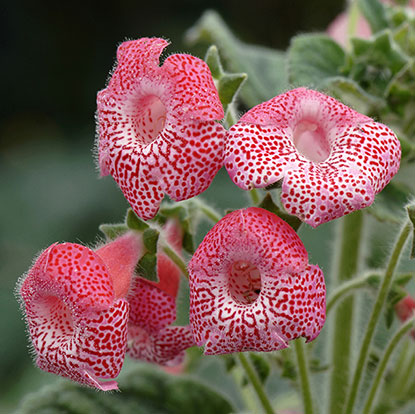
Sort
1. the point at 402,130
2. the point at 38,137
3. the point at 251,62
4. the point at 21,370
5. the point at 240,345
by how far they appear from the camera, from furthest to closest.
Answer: the point at 38,137 → the point at 21,370 → the point at 251,62 → the point at 402,130 → the point at 240,345

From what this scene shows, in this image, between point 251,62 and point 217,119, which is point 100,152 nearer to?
point 217,119

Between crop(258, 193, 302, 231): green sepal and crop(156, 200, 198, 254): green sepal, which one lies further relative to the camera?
crop(156, 200, 198, 254): green sepal

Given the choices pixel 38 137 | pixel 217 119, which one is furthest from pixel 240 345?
pixel 38 137

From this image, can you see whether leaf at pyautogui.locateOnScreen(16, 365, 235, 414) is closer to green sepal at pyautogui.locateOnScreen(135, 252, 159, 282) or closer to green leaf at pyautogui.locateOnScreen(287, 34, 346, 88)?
green sepal at pyautogui.locateOnScreen(135, 252, 159, 282)

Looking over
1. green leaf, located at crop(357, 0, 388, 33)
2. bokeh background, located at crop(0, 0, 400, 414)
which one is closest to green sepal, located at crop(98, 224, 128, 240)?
green leaf, located at crop(357, 0, 388, 33)

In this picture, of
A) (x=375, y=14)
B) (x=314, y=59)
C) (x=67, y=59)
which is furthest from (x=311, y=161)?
(x=67, y=59)

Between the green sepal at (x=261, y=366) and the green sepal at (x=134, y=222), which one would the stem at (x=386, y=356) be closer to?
the green sepal at (x=261, y=366)

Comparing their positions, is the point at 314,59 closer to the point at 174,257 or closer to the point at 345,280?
the point at 345,280
